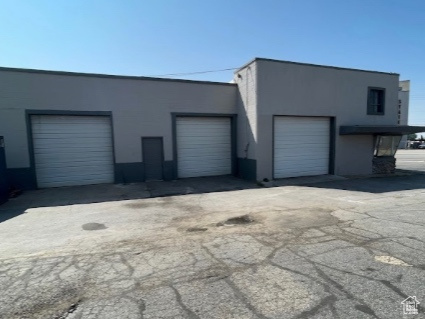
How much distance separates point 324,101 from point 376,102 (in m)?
4.39

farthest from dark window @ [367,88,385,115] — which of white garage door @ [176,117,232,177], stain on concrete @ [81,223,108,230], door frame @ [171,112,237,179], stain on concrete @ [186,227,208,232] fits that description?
stain on concrete @ [81,223,108,230]

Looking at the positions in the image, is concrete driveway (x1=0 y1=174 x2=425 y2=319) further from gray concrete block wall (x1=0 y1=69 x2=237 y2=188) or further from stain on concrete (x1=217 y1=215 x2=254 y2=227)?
gray concrete block wall (x1=0 y1=69 x2=237 y2=188)

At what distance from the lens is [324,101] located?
518 inches

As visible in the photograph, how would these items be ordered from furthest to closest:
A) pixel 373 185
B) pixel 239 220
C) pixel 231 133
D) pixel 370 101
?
pixel 370 101
pixel 231 133
pixel 373 185
pixel 239 220

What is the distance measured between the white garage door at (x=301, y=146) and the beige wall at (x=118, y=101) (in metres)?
3.16

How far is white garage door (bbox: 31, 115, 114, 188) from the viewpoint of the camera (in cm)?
1134

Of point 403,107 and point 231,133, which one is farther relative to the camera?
point 403,107

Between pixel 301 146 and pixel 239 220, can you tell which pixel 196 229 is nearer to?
pixel 239 220

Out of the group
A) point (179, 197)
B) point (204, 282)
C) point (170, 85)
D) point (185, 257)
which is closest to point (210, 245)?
point (185, 257)

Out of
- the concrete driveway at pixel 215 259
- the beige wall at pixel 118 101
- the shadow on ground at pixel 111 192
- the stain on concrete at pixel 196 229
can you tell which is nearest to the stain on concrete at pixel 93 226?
the concrete driveway at pixel 215 259

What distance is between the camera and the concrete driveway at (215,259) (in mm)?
2945

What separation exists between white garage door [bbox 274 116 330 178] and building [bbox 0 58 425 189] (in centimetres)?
5

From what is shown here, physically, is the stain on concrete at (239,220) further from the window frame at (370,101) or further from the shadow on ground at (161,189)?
the window frame at (370,101)

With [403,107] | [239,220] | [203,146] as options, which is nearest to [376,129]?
[203,146]
